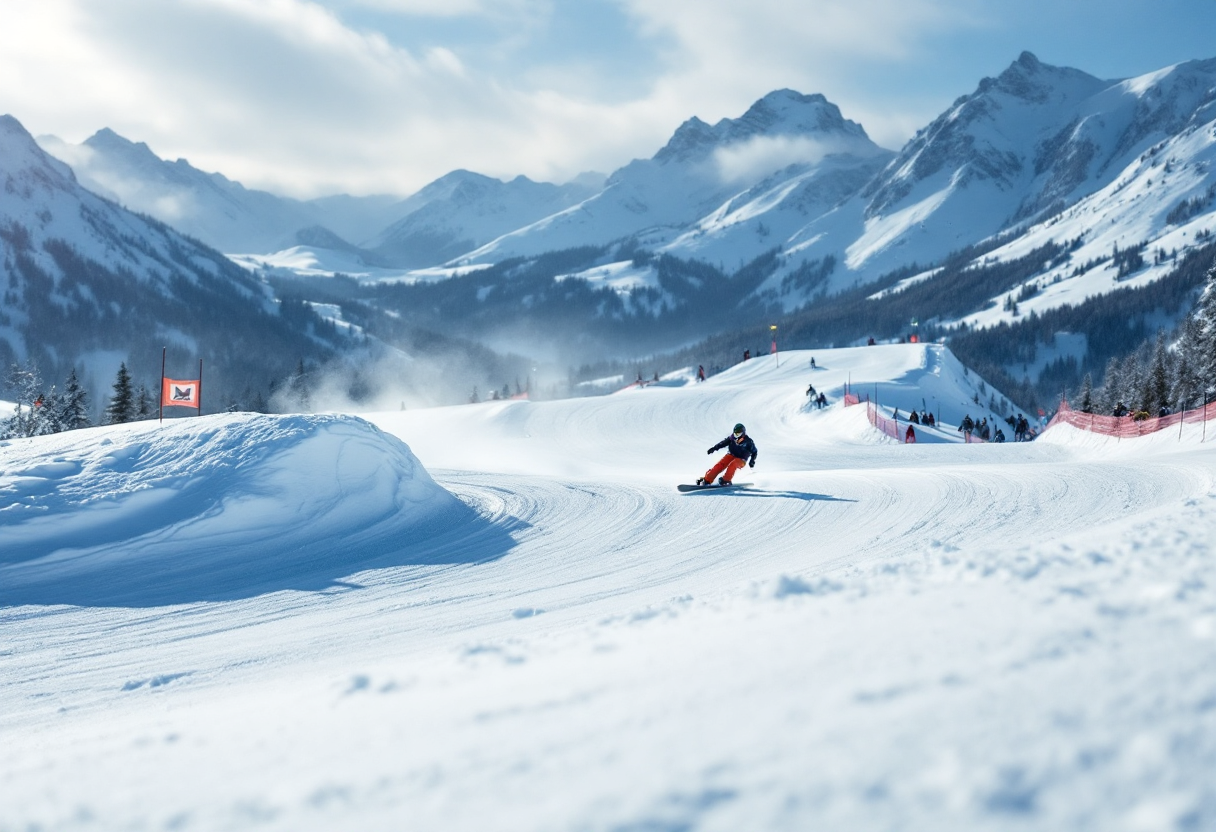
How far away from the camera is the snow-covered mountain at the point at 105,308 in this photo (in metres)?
147

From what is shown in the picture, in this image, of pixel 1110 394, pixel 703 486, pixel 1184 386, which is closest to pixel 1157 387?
pixel 1184 386

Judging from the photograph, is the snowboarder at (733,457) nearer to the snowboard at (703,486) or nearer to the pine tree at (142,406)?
the snowboard at (703,486)

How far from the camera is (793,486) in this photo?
13688mm

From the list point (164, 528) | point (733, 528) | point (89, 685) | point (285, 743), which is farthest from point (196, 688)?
point (733, 528)

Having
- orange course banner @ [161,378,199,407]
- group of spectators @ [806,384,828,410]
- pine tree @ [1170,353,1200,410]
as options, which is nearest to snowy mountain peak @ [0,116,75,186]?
group of spectators @ [806,384,828,410]

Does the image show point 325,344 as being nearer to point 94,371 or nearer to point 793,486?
point 94,371

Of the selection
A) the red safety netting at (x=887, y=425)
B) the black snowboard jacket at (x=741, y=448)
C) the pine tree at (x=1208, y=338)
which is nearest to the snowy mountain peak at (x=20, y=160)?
the red safety netting at (x=887, y=425)

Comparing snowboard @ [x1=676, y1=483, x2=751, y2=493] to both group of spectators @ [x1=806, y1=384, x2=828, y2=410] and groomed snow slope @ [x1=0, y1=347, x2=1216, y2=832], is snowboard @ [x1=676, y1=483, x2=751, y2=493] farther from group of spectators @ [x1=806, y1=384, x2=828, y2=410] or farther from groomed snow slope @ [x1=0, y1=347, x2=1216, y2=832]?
group of spectators @ [x1=806, y1=384, x2=828, y2=410]

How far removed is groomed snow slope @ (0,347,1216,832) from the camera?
7.65 feet

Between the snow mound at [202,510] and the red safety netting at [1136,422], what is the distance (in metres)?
20.3

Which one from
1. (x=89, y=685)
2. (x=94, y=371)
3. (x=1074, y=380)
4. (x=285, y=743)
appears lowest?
(x=89, y=685)

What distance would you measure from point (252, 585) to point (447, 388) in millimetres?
162126

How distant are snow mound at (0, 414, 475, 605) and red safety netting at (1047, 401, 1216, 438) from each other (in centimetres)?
2035

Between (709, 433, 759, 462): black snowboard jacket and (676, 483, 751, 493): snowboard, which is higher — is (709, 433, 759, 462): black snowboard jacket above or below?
Result: above
